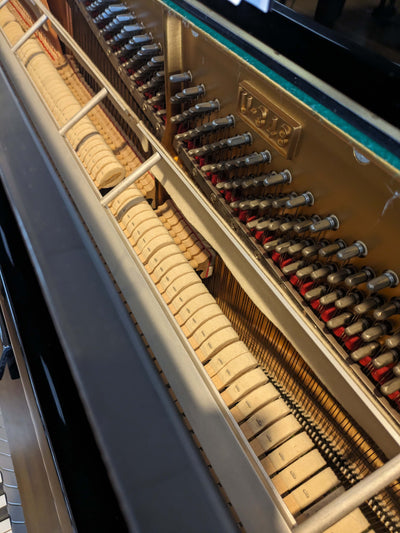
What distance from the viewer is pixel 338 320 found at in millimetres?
960

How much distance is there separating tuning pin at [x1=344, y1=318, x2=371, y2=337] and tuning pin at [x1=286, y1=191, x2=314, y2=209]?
0.33 meters

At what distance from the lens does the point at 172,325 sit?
1.11 meters

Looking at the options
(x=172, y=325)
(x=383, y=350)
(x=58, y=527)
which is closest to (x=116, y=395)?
(x=172, y=325)

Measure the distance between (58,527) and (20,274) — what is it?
0.84 m

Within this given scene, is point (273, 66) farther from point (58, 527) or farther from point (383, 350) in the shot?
point (58, 527)

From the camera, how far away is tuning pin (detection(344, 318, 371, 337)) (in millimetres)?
918

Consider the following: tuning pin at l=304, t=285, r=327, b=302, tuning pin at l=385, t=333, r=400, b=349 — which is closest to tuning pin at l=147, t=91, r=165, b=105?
tuning pin at l=304, t=285, r=327, b=302

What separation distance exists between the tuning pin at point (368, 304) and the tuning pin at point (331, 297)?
75 millimetres

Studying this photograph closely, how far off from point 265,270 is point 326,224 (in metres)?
0.27

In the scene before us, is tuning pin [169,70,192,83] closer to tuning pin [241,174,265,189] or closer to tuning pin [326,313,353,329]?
tuning pin [241,174,265,189]

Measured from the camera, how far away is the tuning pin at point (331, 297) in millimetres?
971

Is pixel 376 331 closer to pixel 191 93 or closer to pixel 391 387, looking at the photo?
pixel 391 387

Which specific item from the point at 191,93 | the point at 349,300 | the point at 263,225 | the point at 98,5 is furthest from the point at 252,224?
the point at 98,5

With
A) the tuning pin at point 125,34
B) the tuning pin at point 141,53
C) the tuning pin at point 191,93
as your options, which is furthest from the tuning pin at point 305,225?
the tuning pin at point 125,34
